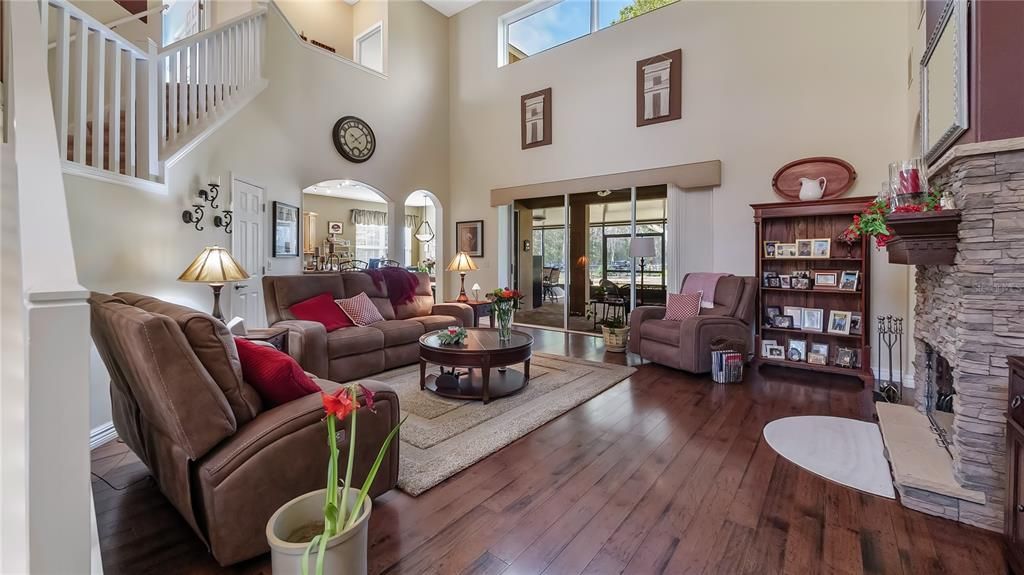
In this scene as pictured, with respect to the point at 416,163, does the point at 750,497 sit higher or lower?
lower

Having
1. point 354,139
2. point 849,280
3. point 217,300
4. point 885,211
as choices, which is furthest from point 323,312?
point 849,280

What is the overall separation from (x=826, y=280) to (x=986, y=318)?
8.64 ft

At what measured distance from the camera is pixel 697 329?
13.5ft

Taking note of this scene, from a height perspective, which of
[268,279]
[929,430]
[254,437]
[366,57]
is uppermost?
[366,57]

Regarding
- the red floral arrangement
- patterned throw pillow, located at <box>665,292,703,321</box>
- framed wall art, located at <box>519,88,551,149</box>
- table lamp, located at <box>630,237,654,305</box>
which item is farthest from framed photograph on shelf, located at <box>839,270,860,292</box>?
framed wall art, located at <box>519,88,551,149</box>

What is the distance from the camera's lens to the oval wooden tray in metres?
4.43

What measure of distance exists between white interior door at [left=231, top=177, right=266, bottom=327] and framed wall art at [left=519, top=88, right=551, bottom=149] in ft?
12.9

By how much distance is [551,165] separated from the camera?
6.73 m

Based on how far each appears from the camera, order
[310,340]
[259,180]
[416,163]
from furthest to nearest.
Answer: [416,163], [259,180], [310,340]

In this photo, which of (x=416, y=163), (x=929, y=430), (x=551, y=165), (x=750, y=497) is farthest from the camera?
(x=416, y=163)

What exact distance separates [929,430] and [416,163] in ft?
22.7

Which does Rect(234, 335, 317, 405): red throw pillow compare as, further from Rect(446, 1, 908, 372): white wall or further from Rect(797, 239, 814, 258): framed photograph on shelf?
Rect(446, 1, 908, 372): white wall

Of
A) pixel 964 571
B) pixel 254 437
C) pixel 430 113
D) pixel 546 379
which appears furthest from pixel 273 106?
pixel 964 571

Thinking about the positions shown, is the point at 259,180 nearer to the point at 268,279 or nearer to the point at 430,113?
the point at 268,279
